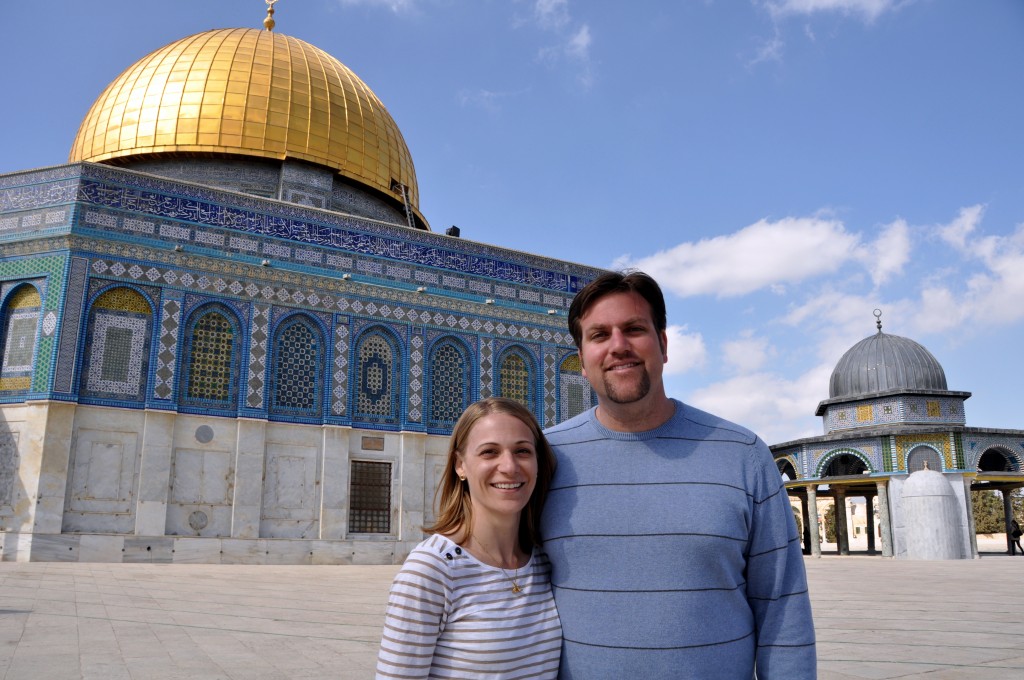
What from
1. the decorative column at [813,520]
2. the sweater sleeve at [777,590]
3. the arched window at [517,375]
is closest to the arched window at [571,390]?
the arched window at [517,375]

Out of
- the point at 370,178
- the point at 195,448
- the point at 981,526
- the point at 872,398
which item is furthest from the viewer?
the point at 981,526

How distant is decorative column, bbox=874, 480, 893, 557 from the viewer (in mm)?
20938

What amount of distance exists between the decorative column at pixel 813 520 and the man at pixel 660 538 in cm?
2166

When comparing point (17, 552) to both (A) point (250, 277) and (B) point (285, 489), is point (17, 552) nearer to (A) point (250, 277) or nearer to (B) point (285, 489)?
(B) point (285, 489)

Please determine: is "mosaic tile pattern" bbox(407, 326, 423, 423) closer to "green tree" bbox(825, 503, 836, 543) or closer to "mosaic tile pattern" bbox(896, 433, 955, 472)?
"mosaic tile pattern" bbox(896, 433, 955, 472)

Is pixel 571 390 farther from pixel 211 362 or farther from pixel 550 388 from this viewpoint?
pixel 211 362

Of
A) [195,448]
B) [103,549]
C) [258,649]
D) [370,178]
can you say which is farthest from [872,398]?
[258,649]

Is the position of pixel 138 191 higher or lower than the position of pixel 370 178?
lower

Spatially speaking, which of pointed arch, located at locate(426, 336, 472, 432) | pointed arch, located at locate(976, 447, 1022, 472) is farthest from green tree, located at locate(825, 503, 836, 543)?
pointed arch, located at locate(426, 336, 472, 432)

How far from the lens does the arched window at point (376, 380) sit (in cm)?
1499

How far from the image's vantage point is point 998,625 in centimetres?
541

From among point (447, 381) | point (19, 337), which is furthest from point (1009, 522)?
point (19, 337)

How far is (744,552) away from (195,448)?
13.0 m

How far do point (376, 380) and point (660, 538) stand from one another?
13.8 metres
